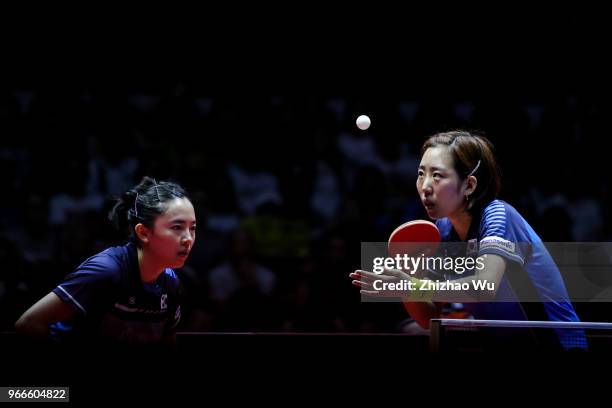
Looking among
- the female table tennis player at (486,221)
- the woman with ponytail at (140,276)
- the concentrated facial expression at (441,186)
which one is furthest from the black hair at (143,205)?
the concentrated facial expression at (441,186)

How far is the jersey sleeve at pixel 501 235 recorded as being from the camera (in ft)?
8.89

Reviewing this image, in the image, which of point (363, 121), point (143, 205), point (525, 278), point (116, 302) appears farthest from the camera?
point (363, 121)

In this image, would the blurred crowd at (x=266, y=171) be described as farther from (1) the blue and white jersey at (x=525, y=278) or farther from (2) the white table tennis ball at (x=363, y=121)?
(1) the blue and white jersey at (x=525, y=278)

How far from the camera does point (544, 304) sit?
2.85 metres

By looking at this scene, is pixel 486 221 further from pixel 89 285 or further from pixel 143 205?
pixel 89 285

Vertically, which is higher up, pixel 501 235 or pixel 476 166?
pixel 476 166

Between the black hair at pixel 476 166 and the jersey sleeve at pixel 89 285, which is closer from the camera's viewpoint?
the jersey sleeve at pixel 89 285

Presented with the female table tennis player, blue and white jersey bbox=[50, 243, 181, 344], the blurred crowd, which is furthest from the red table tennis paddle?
the blurred crowd

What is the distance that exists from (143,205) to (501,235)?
138 cm

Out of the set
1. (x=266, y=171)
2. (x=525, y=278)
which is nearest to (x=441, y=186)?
(x=525, y=278)

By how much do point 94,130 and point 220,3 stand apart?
4.26 ft

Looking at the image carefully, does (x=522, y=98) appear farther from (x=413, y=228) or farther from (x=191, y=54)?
(x=413, y=228)

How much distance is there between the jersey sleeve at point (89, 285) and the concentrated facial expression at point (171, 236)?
186 mm

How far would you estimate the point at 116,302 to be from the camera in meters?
2.98
